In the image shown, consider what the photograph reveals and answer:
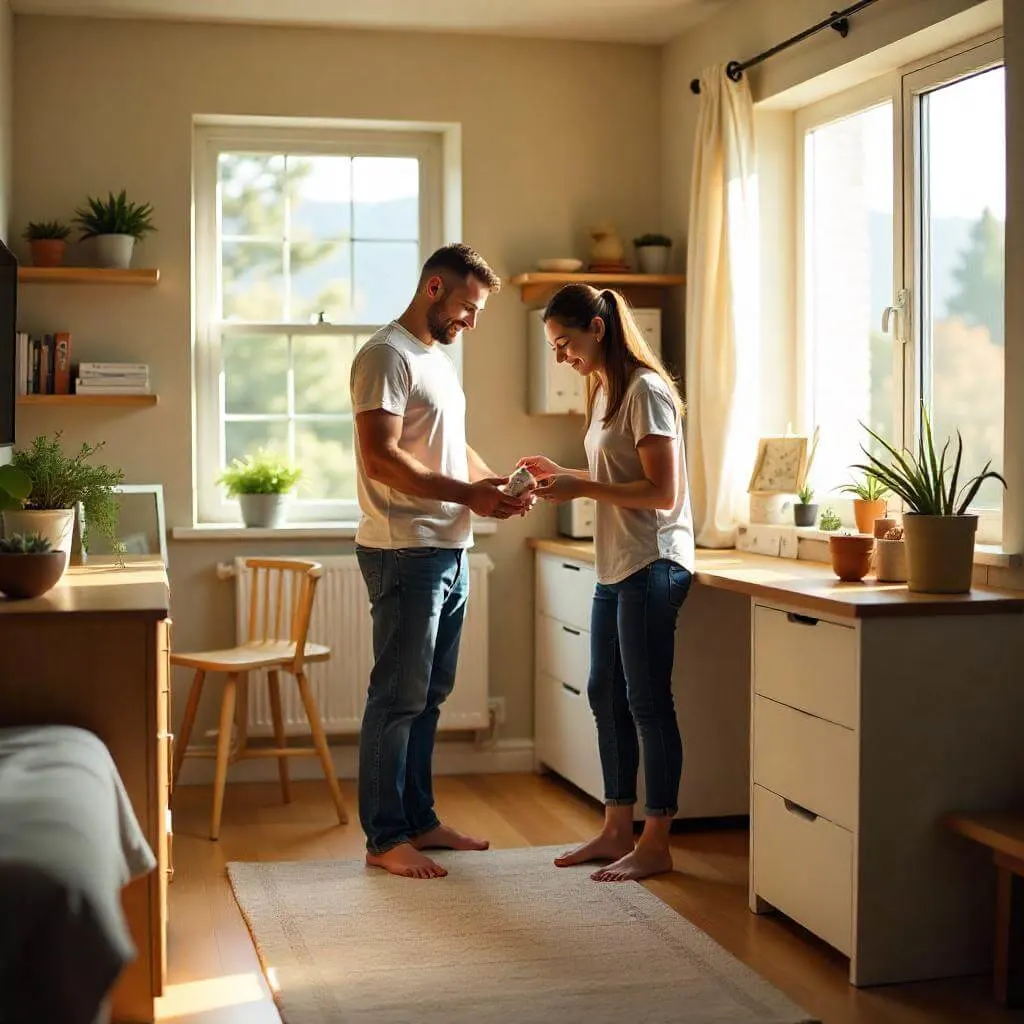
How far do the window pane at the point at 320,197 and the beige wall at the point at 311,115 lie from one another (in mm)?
253

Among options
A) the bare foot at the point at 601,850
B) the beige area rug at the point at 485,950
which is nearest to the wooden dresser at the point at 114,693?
the beige area rug at the point at 485,950

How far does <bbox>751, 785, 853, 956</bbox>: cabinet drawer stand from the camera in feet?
9.85

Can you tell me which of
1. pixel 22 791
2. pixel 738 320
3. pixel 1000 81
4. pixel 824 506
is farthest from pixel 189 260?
pixel 22 791

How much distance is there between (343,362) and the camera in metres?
5.11

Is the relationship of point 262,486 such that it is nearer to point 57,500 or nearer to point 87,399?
point 87,399

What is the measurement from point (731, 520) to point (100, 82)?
2.54m

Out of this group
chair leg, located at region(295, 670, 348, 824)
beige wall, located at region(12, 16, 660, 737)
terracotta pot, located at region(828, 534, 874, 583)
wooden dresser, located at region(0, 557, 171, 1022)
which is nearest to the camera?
wooden dresser, located at region(0, 557, 171, 1022)

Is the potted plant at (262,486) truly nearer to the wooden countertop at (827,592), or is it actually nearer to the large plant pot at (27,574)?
the wooden countertop at (827,592)

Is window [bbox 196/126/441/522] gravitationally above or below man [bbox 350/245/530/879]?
above

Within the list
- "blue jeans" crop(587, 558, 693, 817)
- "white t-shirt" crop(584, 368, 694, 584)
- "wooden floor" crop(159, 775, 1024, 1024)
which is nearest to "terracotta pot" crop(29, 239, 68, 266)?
"wooden floor" crop(159, 775, 1024, 1024)

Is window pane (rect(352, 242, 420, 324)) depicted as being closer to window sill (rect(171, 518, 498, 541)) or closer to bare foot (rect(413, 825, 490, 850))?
Answer: window sill (rect(171, 518, 498, 541))

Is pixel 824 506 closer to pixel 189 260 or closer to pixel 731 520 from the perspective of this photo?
pixel 731 520

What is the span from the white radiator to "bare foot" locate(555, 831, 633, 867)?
4.02 feet

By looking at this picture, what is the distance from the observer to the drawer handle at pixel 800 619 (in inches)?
124
